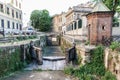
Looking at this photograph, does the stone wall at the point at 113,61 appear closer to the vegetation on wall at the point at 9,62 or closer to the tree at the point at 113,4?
the vegetation on wall at the point at 9,62

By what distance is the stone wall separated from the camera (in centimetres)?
1177

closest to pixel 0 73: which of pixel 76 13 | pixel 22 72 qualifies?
pixel 22 72

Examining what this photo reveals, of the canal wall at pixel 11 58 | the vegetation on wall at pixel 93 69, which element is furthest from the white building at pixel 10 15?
the vegetation on wall at pixel 93 69

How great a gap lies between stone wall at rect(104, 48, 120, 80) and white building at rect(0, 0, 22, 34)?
1884 cm

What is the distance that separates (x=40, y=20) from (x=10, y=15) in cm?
2153

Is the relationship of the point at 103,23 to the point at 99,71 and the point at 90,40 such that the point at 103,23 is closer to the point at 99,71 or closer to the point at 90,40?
the point at 90,40

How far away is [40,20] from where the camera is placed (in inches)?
2272

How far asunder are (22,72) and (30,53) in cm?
615

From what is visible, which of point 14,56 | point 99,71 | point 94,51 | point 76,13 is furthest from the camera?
point 76,13

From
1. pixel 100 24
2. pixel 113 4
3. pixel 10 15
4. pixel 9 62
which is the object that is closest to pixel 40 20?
pixel 10 15

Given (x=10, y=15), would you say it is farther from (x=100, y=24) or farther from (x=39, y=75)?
(x=39, y=75)

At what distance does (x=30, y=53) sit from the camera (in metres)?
22.1

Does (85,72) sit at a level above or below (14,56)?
below

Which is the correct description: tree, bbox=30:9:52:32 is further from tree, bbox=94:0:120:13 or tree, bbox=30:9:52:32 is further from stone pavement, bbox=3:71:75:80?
stone pavement, bbox=3:71:75:80
